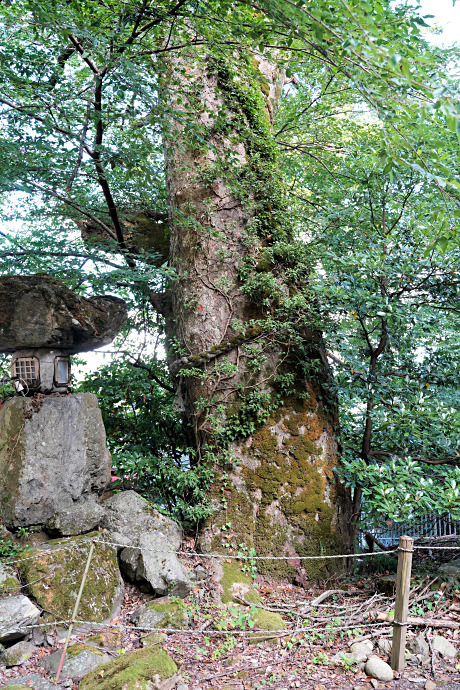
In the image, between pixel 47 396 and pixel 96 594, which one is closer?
pixel 96 594

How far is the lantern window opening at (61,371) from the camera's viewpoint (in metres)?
5.20

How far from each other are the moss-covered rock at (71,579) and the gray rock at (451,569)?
10.3ft

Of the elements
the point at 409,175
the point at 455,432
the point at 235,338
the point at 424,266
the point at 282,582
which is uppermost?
the point at 409,175

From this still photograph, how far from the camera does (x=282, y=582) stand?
16.1 feet

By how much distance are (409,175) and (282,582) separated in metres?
4.59

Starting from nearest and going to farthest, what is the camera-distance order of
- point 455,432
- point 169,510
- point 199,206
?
point 455,432 < point 169,510 < point 199,206

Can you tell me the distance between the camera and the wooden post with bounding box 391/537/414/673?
3.50 meters

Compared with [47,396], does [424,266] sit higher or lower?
higher

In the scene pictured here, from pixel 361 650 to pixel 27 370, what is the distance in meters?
4.04

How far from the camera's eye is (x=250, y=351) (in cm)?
550

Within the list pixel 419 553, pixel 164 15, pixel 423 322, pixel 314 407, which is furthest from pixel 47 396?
pixel 419 553

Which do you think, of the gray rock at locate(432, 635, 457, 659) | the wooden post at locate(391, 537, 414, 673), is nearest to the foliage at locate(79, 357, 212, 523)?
the wooden post at locate(391, 537, 414, 673)

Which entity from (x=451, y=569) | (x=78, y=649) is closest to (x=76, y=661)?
(x=78, y=649)

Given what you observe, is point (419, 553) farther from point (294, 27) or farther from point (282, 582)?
point (294, 27)
